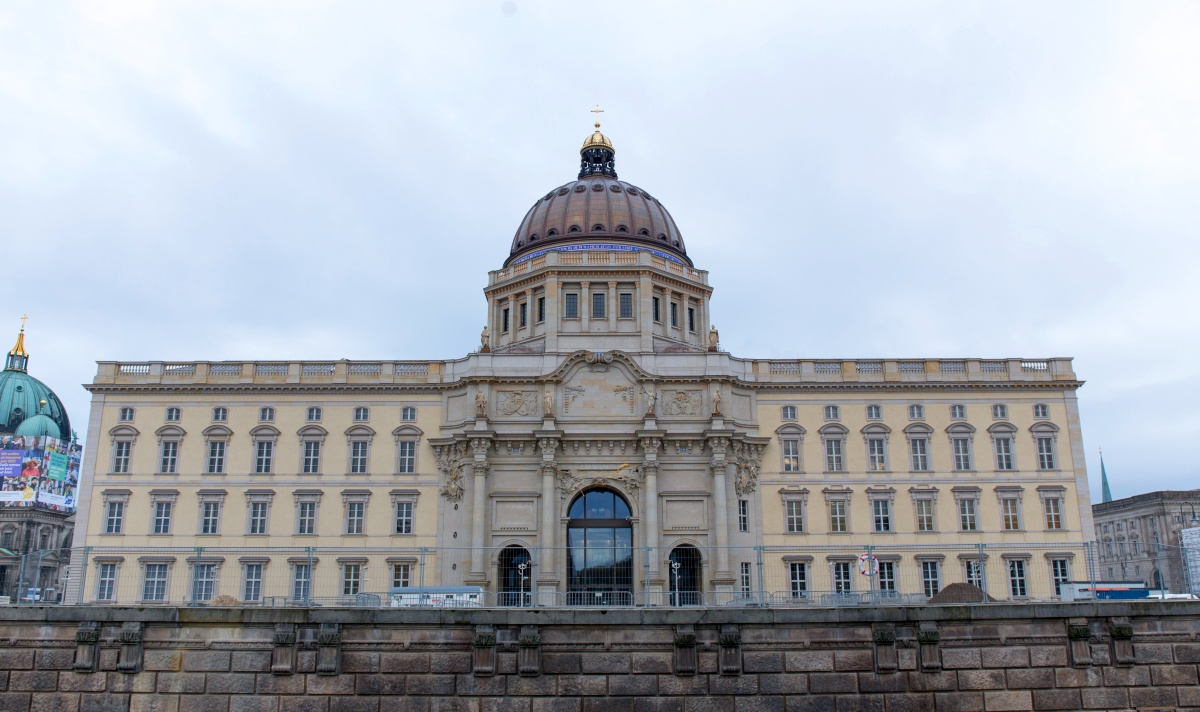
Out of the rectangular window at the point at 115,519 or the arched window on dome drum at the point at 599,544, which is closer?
the arched window on dome drum at the point at 599,544

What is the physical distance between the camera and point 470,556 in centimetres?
5612

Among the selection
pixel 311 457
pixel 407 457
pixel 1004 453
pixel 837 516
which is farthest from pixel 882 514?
pixel 311 457

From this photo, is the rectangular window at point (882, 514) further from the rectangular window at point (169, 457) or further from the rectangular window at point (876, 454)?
the rectangular window at point (169, 457)

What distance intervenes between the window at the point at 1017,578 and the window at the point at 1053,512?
3.08 meters

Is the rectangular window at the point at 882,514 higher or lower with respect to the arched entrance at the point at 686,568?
higher

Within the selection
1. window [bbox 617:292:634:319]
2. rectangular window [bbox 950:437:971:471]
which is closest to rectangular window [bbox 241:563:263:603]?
window [bbox 617:292:634:319]

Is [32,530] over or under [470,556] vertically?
over

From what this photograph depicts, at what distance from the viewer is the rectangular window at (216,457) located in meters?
59.7

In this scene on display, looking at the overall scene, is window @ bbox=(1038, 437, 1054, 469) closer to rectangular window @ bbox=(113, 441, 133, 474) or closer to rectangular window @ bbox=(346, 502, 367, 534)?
rectangular window @ bbox=(346, 502, 367, 534)

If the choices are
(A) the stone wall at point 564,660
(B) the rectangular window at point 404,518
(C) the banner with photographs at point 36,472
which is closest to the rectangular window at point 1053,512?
(A) the stone wall at point 564,660

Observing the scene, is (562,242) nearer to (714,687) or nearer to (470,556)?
(470,556)

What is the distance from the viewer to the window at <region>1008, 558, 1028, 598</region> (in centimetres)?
5725

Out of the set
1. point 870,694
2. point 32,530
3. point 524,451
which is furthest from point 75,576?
point 32,530

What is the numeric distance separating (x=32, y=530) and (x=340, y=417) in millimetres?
87277
